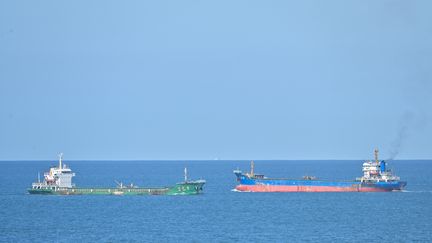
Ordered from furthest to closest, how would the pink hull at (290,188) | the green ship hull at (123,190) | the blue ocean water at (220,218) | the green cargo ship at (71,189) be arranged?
the pink hull at (290,188), the green ship hull at (123,190), the green cargo ship at (71,189), the blue ocean water at (220,218)

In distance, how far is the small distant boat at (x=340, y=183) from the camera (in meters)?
154

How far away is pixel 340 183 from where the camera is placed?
159m

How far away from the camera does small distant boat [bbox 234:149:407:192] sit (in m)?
154

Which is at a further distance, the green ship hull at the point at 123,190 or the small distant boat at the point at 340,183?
the small distant boat at the point at 340,183

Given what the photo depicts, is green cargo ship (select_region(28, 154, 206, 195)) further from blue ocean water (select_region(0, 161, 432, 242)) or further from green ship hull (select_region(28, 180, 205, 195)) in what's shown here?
blue ocean water (select_region(0, 161, 432, 242))

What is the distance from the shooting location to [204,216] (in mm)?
115562

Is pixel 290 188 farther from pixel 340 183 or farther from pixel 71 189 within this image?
pixel 71 189

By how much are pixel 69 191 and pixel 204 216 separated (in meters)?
42.4

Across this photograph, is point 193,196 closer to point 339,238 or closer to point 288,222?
point 288,222

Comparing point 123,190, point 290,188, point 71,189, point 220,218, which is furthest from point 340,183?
point 220,218

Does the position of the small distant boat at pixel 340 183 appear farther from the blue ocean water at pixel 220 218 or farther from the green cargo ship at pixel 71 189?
the green cargo ship at pixel 71 189

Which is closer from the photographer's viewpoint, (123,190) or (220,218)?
(220,218)

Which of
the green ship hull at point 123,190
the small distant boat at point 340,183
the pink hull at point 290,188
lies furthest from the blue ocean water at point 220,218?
the pink hull at point 290,188

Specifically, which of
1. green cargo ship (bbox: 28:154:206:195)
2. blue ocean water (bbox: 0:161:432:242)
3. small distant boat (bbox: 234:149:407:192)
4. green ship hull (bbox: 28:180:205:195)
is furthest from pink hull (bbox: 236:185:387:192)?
green ship hull (bbox: 28:180:205:195)
